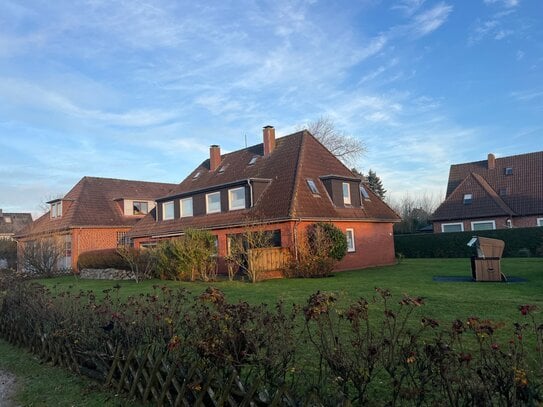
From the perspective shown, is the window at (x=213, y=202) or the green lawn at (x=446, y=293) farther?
the window at (x=213, y=202)

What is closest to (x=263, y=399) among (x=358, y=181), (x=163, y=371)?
(x=163, y=371)

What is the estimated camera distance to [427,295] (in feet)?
39.8

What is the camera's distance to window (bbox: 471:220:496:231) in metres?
35.1

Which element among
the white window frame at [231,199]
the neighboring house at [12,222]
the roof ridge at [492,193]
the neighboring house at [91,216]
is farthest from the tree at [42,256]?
the neighboring house at [12,222]

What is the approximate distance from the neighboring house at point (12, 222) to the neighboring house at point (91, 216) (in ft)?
96.5

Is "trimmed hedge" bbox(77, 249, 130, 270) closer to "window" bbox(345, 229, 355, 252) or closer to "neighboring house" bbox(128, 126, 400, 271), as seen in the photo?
"neighboring house" bbox(128, 126, 400, 271)

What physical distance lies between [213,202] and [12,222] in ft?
181

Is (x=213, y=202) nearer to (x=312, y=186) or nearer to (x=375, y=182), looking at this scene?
(x=312, y=186)

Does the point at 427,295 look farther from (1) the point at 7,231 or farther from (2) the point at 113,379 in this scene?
(1) the point at 7,231

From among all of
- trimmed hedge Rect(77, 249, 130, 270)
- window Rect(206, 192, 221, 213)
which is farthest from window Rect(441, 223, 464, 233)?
trimmed hedge Rect(77, 249, 130, 270)

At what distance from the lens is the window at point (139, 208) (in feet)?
125

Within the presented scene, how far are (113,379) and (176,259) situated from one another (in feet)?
49.1

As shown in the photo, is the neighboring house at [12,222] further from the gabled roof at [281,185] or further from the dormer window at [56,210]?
the gabled roof at [281,185]

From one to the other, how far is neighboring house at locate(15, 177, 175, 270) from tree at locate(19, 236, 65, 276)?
746 mm
